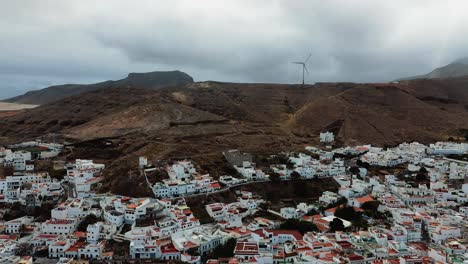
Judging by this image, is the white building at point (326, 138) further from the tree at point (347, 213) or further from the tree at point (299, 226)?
the tree at point (299, 226)

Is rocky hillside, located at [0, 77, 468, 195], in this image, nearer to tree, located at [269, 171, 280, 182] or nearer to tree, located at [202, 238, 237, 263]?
tree, located at [269, 171, 280, 182]

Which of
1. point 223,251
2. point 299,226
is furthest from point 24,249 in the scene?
point 299,226

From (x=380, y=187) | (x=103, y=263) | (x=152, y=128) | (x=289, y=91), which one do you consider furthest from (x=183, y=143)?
(x=289, y=91)

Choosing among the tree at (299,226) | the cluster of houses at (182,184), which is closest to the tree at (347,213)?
the tree at (299,226)

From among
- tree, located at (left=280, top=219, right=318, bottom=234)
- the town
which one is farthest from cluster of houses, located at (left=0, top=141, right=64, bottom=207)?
tree, located at (left=280, top=219, right=318, bottom=234)

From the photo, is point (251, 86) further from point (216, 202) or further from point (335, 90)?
point (216, 202)
